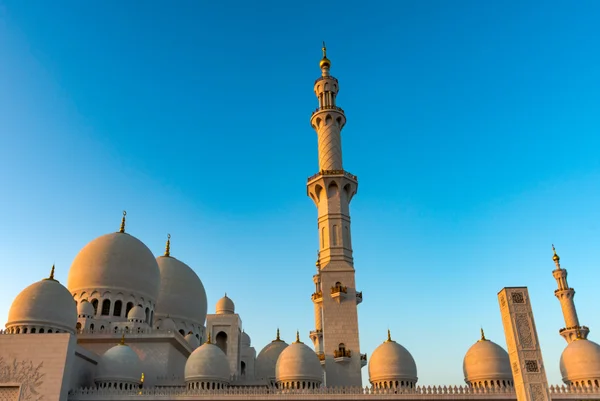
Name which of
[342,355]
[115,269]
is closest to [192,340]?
[115,269]

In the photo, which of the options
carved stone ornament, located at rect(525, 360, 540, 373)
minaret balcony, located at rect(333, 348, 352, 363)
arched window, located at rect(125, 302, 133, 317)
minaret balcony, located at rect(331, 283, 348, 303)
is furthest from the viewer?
arched window, located at rect(125, 302, 133, 317)

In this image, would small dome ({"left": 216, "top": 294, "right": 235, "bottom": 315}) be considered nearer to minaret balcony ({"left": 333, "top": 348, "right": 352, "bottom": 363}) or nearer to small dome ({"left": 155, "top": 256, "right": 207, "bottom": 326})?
small dome ({"left": 155, "top": 256, "right": 207, "bottom": 326})

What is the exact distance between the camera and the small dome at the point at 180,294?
2881 cm

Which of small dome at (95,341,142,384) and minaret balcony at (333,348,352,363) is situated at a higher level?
minaret balcony at (333,348,352,363)

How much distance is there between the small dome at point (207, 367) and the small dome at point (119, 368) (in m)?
2.07

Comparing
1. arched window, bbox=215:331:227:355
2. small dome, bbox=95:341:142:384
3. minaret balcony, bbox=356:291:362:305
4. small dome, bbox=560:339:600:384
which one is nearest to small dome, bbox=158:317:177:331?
arched window, bbox=215:331:227:355

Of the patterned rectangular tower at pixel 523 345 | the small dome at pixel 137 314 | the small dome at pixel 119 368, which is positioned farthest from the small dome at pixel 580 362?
the small dome at pixel 137 314

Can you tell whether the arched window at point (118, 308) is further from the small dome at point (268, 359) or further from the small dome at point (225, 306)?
the small dome at point (268, 359)

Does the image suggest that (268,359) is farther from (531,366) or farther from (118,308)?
(531,366)

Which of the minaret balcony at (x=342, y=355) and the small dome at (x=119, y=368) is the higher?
the minaret balcony at (x=342, y=355)

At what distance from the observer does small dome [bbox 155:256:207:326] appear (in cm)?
2881

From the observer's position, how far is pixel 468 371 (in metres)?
20.8

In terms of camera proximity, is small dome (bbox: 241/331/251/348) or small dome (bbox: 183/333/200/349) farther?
small dome (bbox: 241/331/251/348)

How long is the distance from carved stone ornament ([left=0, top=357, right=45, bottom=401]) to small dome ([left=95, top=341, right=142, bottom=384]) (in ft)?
7.61
